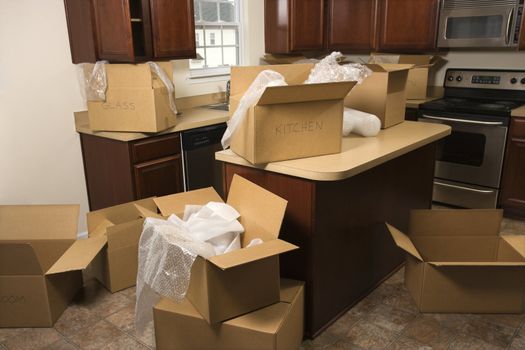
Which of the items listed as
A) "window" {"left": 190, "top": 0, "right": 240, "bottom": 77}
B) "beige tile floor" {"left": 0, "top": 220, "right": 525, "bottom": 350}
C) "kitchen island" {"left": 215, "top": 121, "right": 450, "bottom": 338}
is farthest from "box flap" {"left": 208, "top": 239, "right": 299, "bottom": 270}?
"window" {"left": 190, "top": 0, "right": 240, "bottom": 77}

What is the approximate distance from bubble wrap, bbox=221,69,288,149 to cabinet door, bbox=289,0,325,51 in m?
2.19

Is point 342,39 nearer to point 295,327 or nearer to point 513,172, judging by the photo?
point 513,172

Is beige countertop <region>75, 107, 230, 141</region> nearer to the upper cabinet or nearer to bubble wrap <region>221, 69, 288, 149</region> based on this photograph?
the upper cabinet

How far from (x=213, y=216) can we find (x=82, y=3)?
1815 millimetres

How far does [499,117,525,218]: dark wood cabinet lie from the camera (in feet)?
10.6

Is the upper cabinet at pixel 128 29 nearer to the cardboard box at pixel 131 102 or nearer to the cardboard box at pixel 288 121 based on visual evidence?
the cardboard box at pixel 131 102

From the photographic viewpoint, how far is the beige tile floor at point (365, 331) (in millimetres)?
2008

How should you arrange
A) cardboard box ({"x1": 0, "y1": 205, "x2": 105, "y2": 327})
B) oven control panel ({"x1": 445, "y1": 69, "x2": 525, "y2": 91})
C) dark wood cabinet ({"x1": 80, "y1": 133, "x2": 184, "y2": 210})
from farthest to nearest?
1. oven control panel ({"x1": 445, "y1": 69, "x2": 525, "y2": 91})
2. dark wood cabinet ({"x1": 80, "y1": 133, "x2": 184, "y2": 210})
3. cardboard box ({"x1": 0, "y1": 205, "x2": 105, "y2": 327})

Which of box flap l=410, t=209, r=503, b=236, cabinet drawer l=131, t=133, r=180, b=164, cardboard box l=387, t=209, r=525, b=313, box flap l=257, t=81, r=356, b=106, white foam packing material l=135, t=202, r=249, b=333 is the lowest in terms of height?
cardboard box l=387, t=209, r=525, b=313

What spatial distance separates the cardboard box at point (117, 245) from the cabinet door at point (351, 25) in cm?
251

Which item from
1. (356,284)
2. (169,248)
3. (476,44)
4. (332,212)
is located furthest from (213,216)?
(476,44)

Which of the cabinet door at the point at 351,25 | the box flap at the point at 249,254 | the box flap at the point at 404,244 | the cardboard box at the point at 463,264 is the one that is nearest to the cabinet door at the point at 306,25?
the cabinet door at the point at 351,25

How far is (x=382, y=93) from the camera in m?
2.38

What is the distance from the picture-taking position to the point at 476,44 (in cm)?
350
